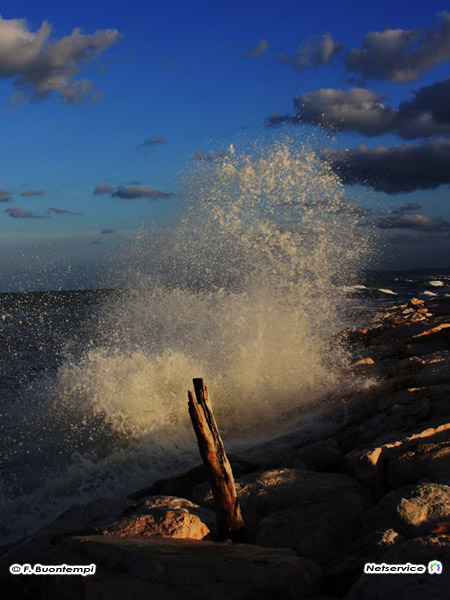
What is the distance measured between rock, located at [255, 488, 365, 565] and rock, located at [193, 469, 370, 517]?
55 millimetres

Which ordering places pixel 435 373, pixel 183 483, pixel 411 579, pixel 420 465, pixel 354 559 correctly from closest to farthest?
pixel 411 579 → pixel 354 559 → pixel 420 465 → pixel 183 483 → pixel 435 373

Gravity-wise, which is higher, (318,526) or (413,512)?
(413,512)

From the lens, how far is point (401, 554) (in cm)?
288

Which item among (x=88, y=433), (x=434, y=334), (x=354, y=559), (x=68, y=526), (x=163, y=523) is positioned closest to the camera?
(x=354, y=559)

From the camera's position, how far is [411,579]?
2629mm

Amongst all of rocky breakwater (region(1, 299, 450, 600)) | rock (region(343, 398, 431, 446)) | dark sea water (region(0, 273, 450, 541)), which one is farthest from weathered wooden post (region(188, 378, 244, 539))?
dark sea water (region(0, 273, 450, 541))

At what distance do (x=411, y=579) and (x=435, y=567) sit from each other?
0.21 m

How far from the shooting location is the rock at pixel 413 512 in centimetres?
344

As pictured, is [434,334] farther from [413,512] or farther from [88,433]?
[413,512]

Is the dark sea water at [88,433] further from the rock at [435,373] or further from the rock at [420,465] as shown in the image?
the rock at [435,373]

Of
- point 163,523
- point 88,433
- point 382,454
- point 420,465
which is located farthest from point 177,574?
point 88,433

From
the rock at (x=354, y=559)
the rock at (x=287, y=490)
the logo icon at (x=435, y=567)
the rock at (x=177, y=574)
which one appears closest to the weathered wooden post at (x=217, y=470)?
the rock at (x=287, y=490)

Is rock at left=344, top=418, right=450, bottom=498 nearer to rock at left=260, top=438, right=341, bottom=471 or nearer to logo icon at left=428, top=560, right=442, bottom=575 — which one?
rock at left=260, top=438, right=341, bottom=471

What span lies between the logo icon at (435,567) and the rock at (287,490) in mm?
1440
